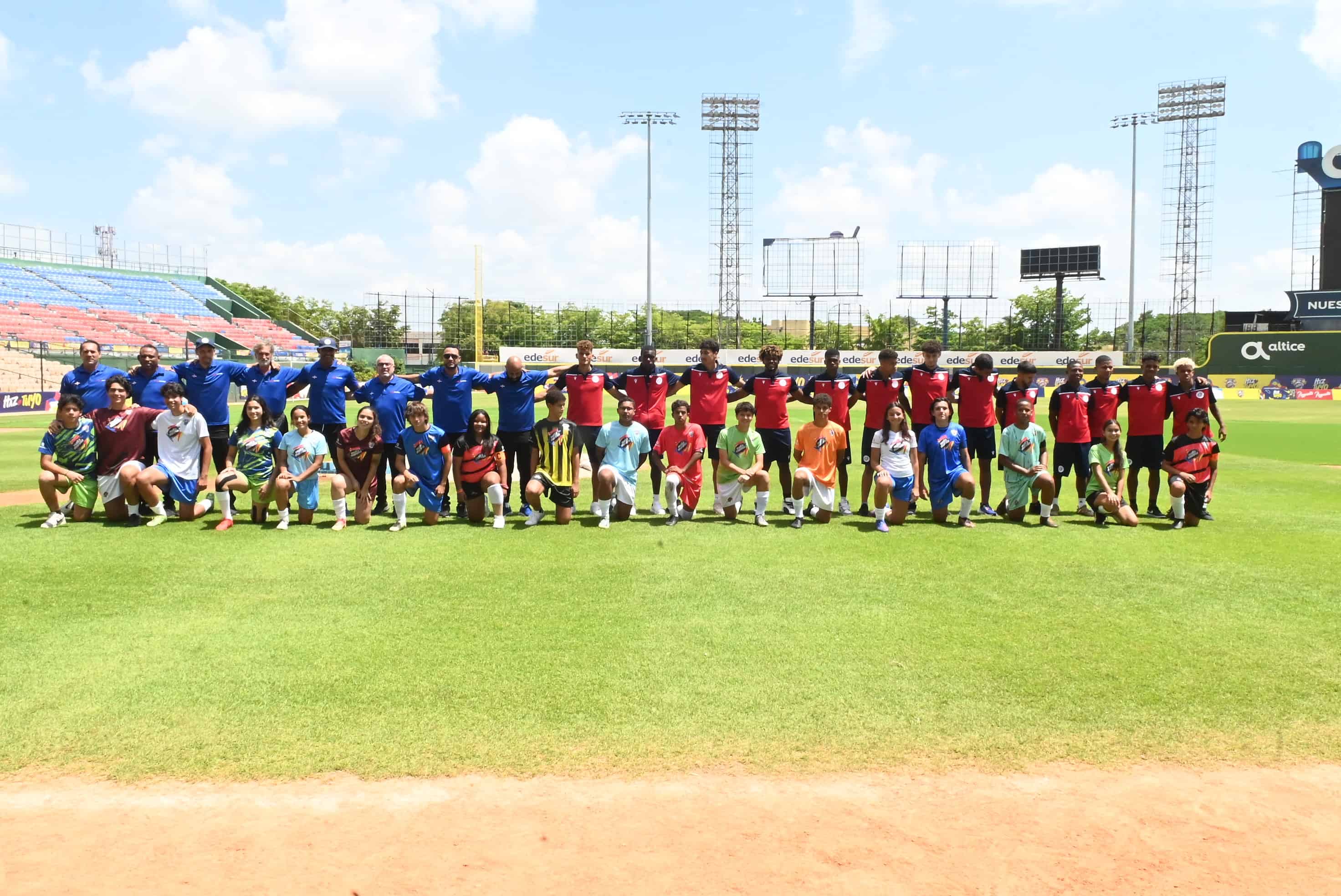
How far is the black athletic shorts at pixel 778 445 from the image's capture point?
34.4 ft

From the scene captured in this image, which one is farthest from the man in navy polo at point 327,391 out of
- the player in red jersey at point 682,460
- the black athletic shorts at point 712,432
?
the black athletic shorts at point 712,432

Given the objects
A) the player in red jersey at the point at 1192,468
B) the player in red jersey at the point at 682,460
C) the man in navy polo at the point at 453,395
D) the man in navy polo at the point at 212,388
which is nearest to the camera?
the player in red jersey at the point at 1192,468

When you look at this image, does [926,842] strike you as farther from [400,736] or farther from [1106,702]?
[400,736]

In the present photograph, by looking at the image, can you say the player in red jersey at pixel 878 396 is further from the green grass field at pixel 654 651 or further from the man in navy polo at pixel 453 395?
the man in navy polo at pixel 453 395

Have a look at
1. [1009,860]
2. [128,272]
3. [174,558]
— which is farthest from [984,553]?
[128,272]

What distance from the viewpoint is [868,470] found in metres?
10.2

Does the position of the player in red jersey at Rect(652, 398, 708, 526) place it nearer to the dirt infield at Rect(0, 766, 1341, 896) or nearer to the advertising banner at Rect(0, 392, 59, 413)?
the dirt infield at Rect(0, 766, 1341, 896)

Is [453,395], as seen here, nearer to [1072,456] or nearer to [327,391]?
[327,391]

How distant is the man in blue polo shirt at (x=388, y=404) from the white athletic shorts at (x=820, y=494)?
4.48 meters

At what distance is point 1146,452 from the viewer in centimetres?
1066

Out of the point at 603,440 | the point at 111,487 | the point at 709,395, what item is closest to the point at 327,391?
the point at 111,487

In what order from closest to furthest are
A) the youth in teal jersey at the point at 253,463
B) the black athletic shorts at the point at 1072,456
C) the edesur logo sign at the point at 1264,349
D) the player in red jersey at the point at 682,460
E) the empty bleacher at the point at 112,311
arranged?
the youth in teal jersey at the point at 253,463
the player in red jersey at the point at 682,460
the black athletic shorts at the point at 1072,456
the empty bleacher at the point at 112,311
the edesur logo sign at the point at 1264,349

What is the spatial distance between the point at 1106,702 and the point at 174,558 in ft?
24.1

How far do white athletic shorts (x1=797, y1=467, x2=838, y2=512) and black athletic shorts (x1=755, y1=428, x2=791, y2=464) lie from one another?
0.74 m
